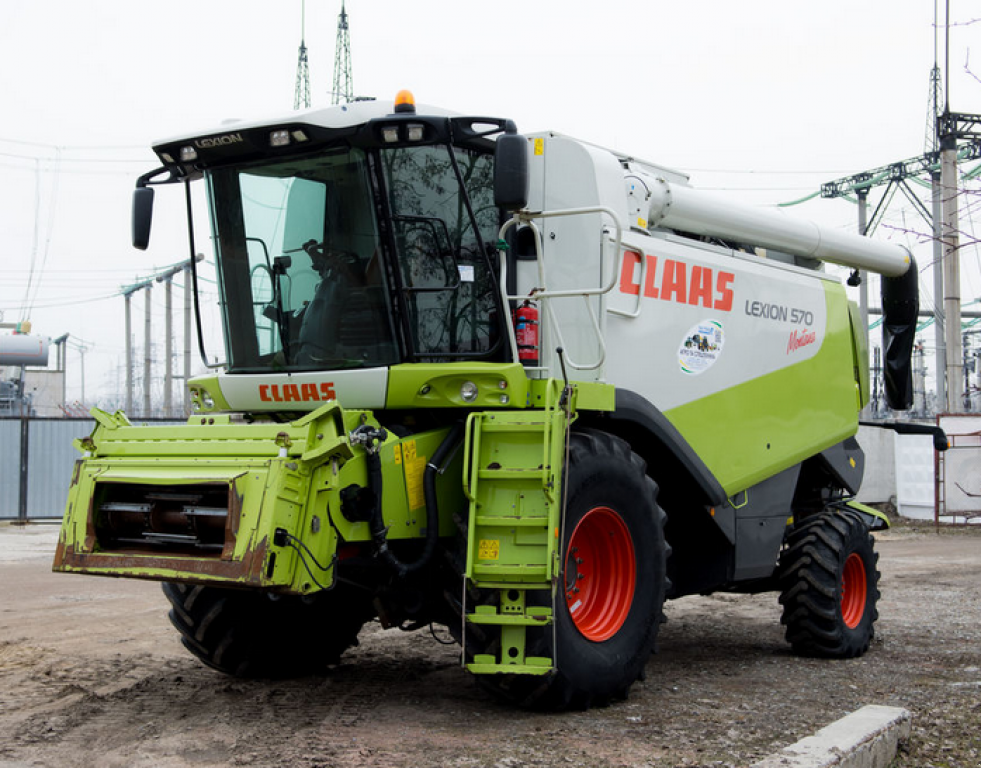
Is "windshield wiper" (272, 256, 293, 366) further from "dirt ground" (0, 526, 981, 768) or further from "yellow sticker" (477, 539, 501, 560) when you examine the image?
"dirt ground" (0, 526, 981, 768)

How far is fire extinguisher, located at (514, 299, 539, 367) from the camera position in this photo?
650 cm

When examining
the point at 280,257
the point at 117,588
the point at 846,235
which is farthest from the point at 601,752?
the point at 117,588

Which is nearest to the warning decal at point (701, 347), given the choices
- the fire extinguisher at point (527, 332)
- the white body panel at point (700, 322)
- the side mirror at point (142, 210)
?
the white body panel at point (700, 322)

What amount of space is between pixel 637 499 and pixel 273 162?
282 cm

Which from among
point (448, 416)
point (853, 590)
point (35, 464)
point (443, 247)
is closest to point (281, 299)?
point (443, 247)

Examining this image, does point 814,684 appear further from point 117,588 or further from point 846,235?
point 117,588

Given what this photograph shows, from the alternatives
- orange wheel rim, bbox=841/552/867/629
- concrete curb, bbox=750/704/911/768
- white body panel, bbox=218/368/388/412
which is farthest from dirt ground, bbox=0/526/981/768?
white body panel, bbox=218/368/388/412

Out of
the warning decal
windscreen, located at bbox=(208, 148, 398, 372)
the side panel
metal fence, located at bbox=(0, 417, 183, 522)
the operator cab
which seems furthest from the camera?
metal fence, located at bbox=(0, 417, 183, 522)

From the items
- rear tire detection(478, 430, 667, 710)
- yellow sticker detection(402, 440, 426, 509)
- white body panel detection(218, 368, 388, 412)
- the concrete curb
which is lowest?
the concrete curb

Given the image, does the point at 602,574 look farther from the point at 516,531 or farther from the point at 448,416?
the point at 448,416

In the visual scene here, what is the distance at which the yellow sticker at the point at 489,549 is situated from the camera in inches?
223

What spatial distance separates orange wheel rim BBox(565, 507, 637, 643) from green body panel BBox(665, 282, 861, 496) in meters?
1.02

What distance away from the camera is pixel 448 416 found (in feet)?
21.1

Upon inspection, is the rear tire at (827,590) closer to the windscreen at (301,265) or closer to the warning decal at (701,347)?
the warning decal at (701,347)
